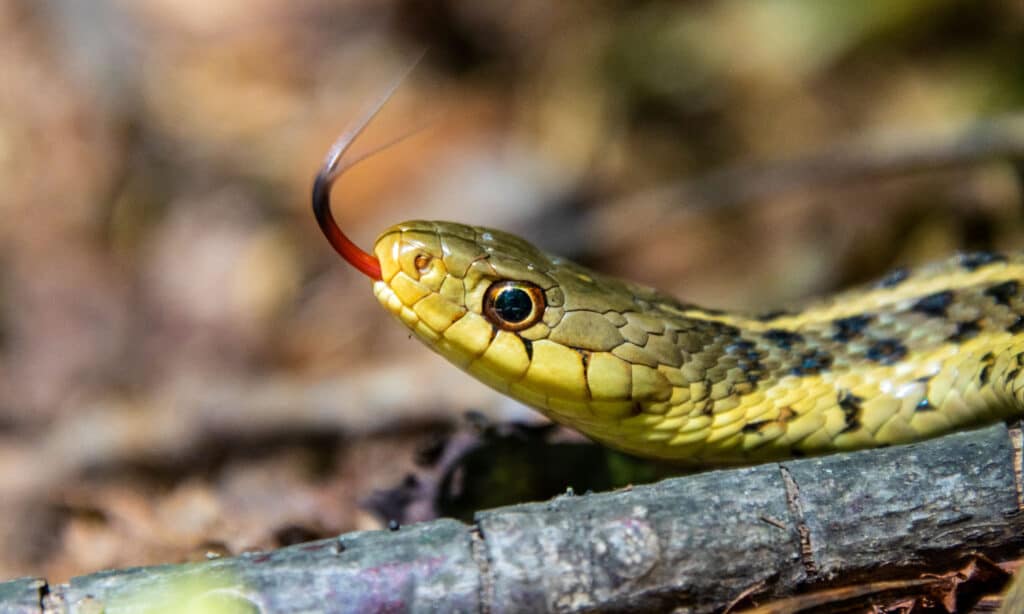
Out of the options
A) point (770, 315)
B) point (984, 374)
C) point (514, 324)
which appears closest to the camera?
point (984, 374)

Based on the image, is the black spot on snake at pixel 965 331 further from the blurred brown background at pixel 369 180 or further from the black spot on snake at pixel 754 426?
the blurred brown background at pixel 369 180

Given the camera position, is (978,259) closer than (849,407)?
No

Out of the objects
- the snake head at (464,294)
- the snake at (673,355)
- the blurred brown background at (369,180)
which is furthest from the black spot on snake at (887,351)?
the blurred brown background at (369,180)

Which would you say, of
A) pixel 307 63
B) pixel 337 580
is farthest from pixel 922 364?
pixel 307 63

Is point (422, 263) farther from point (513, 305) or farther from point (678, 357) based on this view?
point (678, 357)

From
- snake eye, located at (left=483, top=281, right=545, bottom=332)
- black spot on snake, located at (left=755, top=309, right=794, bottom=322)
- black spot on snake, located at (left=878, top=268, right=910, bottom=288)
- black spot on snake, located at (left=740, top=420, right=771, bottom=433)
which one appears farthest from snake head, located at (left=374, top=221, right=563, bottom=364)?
black spot on snake, located at (left=878, top=268, right=910, bottom=288)

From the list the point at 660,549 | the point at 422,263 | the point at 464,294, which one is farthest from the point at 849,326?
the point at 660,549
